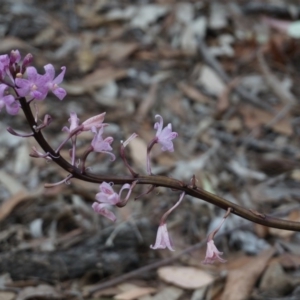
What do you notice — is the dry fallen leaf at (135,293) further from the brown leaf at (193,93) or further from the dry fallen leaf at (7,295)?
the brown leaf at (193,93)

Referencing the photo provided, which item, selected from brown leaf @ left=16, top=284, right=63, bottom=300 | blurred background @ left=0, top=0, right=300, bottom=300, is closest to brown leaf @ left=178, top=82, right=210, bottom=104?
blurred background @ left=0, top=0, right=300, bottom=300

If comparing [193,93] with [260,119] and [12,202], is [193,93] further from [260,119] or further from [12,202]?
[12,202]

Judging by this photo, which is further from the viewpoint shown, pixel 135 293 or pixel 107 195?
pixel 135 293

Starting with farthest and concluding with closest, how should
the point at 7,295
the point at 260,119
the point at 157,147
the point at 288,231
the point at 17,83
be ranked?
the point at 260,119
the point at 157,147
the point at 288,231
the point at 7,295
the point at 17,83

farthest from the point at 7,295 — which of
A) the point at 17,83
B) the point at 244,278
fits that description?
the point at 17,83

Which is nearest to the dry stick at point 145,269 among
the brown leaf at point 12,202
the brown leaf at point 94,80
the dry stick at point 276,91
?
the brown leaf at point 12,202

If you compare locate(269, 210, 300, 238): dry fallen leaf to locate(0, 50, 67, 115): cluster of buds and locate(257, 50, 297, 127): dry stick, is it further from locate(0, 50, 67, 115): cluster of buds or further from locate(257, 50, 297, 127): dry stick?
locate(0, 50, 67, 115): cluster of buds

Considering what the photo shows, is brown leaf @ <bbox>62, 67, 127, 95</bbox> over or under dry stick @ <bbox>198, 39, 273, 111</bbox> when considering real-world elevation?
over
